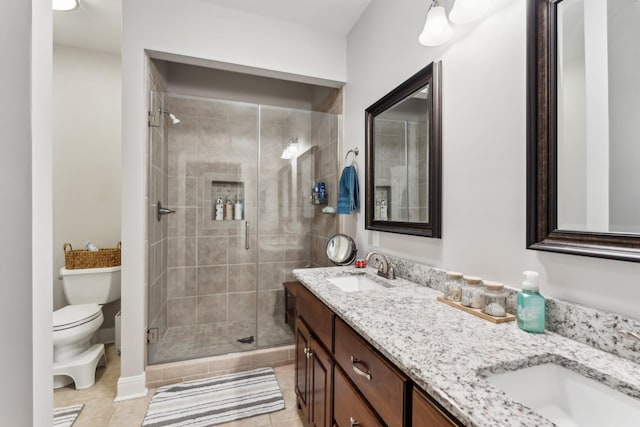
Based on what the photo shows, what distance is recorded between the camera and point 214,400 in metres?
1.79

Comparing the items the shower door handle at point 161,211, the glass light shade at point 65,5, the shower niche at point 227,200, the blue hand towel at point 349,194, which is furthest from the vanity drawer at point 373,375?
the glass light shade at point 65,5

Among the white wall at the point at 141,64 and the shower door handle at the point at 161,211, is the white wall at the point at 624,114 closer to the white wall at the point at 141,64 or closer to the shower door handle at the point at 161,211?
the white wall at the point at 141,64

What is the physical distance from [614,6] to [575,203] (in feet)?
1.70

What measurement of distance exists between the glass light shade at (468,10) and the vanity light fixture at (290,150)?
1604 millimetres

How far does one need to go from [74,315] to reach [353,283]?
1973 millimetres

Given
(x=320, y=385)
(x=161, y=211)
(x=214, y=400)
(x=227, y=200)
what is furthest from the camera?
(x=227, y=200)

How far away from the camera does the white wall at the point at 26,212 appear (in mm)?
598

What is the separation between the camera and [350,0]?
6.43 ft

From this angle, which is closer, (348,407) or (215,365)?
(348,407)

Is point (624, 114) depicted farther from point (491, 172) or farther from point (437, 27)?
point (437, 27)

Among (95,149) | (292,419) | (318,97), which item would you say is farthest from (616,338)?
(95,149)

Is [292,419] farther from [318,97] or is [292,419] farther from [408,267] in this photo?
[318,97]

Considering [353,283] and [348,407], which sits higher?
[353,283]

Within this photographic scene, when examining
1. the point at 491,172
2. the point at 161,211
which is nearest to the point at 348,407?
the point at 491,172
